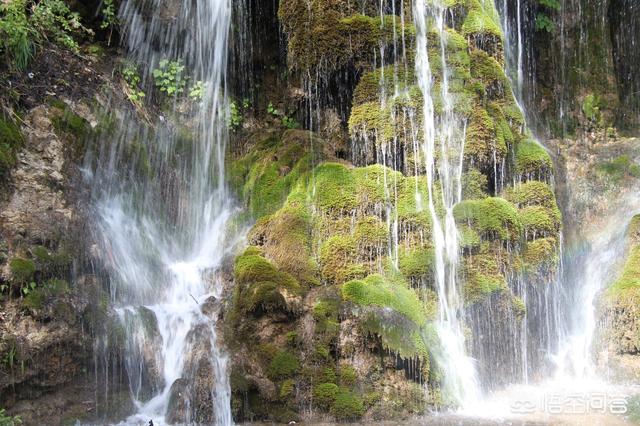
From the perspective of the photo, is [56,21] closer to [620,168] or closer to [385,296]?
[385,296]

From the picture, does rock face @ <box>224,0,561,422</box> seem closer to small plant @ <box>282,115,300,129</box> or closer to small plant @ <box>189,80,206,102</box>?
small plant @ <box>282,115,300,129</box>

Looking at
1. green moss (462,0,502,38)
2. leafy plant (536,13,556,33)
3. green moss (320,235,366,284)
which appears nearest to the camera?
green moss (320,235,366,284)

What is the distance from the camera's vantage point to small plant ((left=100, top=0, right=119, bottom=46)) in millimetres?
13031

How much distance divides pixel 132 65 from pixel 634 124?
10.6 metres

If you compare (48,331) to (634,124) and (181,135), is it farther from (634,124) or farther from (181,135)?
(634,124)

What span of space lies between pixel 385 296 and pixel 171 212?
13.6 feet

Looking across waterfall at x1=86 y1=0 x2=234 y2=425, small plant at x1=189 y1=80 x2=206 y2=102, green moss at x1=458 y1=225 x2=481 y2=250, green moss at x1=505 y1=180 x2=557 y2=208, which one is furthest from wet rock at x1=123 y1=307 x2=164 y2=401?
green moss at x1=505 y1=180 x2=557 y2=208

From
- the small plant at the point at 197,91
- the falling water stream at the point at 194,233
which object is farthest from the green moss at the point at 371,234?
the small plant at the point at 197,91

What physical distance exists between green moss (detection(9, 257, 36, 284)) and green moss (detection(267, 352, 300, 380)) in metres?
3.21

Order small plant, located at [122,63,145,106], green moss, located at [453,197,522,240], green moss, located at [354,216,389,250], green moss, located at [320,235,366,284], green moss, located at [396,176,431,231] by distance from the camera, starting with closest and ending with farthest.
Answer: green moss, located at [320,235,366,284] < green moss, located at [354,216,389,250] < green moss, located at [396,176,431,231] < green moss, located at [453,197,522,240] < small plant, located at [122,63,145,106]

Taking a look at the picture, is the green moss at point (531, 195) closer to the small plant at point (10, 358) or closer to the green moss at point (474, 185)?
the green moss at point (474, 185)

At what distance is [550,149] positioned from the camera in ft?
47.1

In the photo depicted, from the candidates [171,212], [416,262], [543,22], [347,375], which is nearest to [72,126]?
[171,212]

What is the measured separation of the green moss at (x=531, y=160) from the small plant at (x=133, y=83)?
668cm
